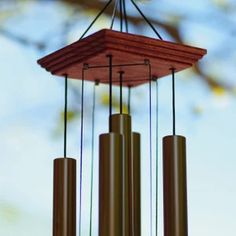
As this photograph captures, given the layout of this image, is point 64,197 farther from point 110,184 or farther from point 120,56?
point 120,56

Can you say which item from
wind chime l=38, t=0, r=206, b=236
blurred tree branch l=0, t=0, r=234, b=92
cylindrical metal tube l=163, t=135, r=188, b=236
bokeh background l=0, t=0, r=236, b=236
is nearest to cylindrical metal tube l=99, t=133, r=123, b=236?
wind chime l=38, t=0, r=206, b=236

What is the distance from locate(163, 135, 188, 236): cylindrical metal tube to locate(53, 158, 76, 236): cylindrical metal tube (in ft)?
1.02

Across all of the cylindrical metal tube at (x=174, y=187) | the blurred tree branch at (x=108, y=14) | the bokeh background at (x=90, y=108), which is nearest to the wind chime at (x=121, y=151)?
the cylindrical metal tube at (x=174, y=187)

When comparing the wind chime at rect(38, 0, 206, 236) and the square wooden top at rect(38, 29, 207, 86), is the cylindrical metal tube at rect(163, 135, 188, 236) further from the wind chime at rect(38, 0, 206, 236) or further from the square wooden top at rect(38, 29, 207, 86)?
the square wooden top at rect(38, 29, 207, 86)

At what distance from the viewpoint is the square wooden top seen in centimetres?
240

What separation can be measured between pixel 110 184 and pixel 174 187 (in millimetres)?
273

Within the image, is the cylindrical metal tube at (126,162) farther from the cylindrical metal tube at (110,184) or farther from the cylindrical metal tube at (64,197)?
the cylindrical metal tube at (64,197)

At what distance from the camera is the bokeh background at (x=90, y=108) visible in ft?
14.0

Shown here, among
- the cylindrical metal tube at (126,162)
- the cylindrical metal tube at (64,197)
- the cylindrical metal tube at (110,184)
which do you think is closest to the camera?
the cylindrical metal tube at (110,184)

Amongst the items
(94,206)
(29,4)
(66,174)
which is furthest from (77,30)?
(66,174)

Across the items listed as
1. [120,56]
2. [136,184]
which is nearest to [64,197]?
[136,184]

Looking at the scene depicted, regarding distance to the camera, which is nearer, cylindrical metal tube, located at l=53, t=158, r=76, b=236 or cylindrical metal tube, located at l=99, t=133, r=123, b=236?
cylindrical metal tube, located at l=99, t=133, r=123, b=236

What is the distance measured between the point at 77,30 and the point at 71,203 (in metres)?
2.03

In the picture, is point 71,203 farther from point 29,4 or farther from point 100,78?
point 29,4
